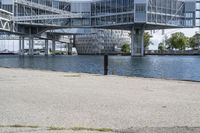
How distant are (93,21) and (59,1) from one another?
2066cm

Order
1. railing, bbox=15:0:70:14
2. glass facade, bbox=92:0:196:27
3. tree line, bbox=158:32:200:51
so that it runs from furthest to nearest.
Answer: tree line, bbox=158:32:200:51
railing, bbox=15:0:70:14
glass facade, bbox=92:0:196:27

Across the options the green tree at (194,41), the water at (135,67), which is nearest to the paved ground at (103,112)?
the water at (135,67)

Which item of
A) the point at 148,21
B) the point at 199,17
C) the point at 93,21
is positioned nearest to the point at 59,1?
the point at 93,21

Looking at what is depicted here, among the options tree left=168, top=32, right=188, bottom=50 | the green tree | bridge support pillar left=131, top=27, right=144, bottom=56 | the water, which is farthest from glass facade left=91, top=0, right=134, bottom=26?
the green tree

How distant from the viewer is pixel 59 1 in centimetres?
16938

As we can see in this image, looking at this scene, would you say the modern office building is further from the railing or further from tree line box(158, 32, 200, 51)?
tree line box(158, 32, 200, 51)

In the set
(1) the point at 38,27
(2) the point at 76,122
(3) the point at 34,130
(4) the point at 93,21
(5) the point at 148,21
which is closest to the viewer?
(3) the point at 34,130

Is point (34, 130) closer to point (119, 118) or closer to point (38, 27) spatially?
point (119, 118)

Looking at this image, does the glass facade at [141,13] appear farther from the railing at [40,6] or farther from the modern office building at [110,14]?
the railing at [40,6]

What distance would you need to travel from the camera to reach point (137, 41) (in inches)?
6334

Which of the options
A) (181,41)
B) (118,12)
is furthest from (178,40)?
(118,12)

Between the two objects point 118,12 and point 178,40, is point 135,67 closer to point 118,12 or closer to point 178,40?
point 118,12

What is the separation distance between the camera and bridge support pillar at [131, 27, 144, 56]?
160 metres

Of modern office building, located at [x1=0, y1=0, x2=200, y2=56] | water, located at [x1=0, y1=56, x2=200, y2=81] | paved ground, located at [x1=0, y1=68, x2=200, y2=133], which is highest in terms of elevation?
modern office building, located at [x1=0, y1=0, x2=200, y2=56]
